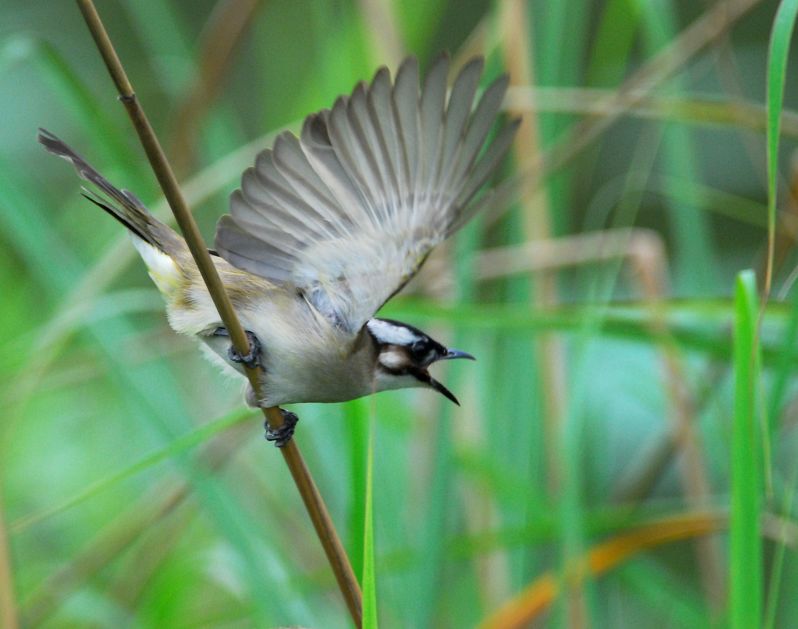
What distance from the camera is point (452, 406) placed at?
82.3 inches

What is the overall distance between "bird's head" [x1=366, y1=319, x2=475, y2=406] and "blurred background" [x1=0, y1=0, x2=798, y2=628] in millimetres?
53

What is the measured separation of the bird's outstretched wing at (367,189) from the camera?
59.2 inches

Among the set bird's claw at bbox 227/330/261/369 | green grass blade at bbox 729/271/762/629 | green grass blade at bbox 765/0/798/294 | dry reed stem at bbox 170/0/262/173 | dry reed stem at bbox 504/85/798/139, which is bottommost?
green grass blade at bbox 729/271/762/629

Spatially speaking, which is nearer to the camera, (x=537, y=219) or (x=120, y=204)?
(x=120, y=204)

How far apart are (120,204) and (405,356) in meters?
0.53

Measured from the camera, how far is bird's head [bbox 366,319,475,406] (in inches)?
71.9

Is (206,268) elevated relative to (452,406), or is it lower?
elevated

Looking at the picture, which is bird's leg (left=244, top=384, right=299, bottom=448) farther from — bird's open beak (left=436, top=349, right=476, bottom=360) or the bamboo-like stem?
bird's open beak (left=436, top=349, right=476, bottom=360)

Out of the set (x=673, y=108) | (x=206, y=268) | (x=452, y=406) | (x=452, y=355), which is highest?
(x=206, y=268)

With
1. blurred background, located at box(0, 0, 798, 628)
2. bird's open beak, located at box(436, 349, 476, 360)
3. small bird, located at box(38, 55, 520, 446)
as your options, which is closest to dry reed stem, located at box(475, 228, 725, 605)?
blurred background, located at box(0, 0, 798, 628)

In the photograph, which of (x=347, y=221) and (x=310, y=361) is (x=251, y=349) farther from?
(x=347, y=221)

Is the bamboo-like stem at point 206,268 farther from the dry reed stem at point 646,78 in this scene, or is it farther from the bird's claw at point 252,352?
the dry reed stem at point 646,78

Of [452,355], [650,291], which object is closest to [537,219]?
[650,291]

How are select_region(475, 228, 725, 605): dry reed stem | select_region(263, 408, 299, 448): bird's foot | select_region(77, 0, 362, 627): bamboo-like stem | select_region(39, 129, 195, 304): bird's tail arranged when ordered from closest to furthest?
select_region(77, 0, 362, 627): bamboo-like stem
select_region(263, 408, 299, 448): bird's foot
select_region(39, 129, 195, 304): bird's tail
select_region(475, 228, 725, 605): dry reed stem
